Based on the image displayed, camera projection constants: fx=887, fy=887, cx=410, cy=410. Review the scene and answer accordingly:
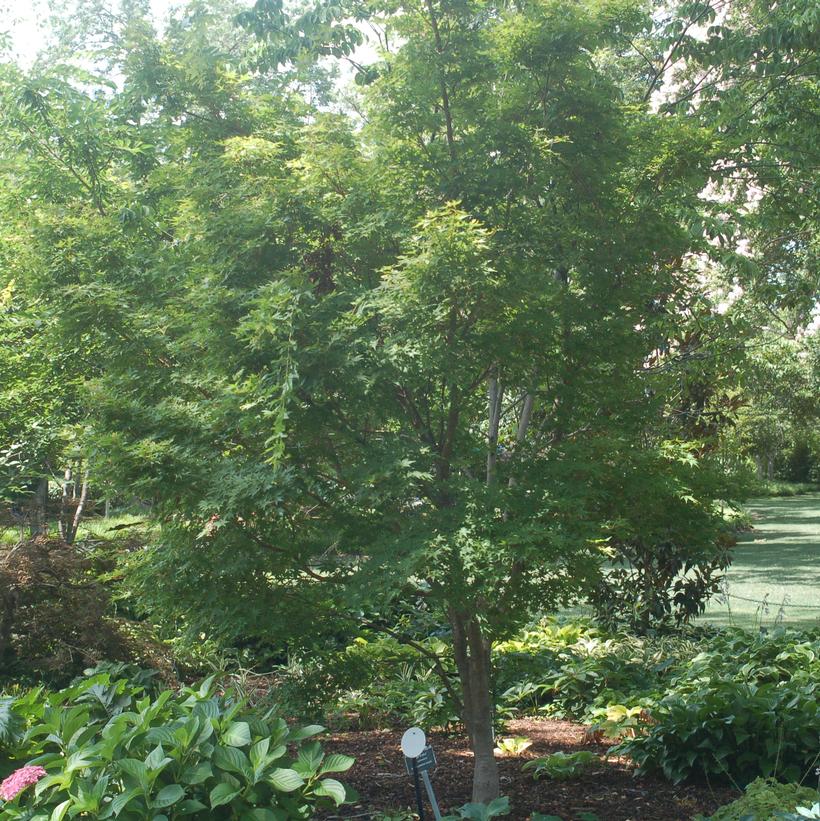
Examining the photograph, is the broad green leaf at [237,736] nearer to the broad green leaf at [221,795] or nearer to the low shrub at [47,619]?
the broad green leaf at [221,795]

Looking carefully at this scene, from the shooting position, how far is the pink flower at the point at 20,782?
10.0 feet

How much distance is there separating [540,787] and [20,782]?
2.86m

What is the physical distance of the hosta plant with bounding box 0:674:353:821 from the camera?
9.55 feet

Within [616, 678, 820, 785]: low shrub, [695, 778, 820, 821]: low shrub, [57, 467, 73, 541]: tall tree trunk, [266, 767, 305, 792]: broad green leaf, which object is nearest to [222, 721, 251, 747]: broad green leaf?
[266, 767, 305, 792]: broad green leaf

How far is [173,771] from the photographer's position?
3055mm

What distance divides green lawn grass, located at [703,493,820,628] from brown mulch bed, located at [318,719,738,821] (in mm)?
2031

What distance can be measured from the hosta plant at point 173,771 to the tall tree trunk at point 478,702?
4.02 ft

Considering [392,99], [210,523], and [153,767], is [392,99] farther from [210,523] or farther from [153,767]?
[153,767]

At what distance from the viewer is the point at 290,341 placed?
334 centimetres

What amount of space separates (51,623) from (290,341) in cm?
415

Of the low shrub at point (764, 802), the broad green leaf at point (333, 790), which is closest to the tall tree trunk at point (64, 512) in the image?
the broad green leaf at point (333, 790)

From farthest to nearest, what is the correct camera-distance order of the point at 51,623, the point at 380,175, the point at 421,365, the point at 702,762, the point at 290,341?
1. the point at 51,623
2. the point at 702,762
3. the point at 380,175
4. the point at 421,365
5. the point at 290,341

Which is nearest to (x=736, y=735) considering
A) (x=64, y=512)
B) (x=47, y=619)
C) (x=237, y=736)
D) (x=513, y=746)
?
(x=513, y=746)

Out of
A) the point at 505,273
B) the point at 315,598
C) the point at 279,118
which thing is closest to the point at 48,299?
the point at 279,118
